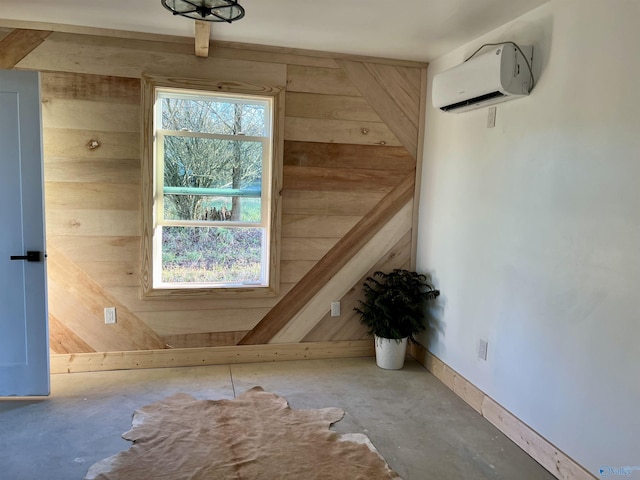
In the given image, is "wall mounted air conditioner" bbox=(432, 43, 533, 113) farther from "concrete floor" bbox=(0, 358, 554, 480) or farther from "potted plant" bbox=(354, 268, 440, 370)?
"concrete floor" bbox=(0, 358, 554, 480)

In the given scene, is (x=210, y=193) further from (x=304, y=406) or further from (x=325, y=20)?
(x=304, y=406)

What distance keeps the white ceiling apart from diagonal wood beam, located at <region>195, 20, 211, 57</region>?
0.10m

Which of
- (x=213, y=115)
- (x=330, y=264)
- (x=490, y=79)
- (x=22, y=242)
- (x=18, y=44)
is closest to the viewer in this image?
(x=490, y=79)

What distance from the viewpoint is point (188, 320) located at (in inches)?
139

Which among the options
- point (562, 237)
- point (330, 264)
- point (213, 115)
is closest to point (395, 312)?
point (330, 264)

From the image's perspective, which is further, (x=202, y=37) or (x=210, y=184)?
(x=210, y=184)

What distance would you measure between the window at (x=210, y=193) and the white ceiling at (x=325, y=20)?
0.45m

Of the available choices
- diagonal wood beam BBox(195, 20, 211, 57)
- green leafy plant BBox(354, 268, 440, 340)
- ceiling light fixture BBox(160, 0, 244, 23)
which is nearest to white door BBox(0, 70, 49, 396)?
diagonal wood beam BBox(195, 20, 211, 57)

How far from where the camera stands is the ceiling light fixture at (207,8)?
1979mm

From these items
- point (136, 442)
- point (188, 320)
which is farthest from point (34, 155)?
point (136, 442)

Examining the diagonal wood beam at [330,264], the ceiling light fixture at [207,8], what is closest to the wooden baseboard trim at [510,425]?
the diagonal wood beam at [330,264]

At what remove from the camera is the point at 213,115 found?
3500mm

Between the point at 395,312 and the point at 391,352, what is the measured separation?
323 millimetres

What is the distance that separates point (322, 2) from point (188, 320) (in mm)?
2385
